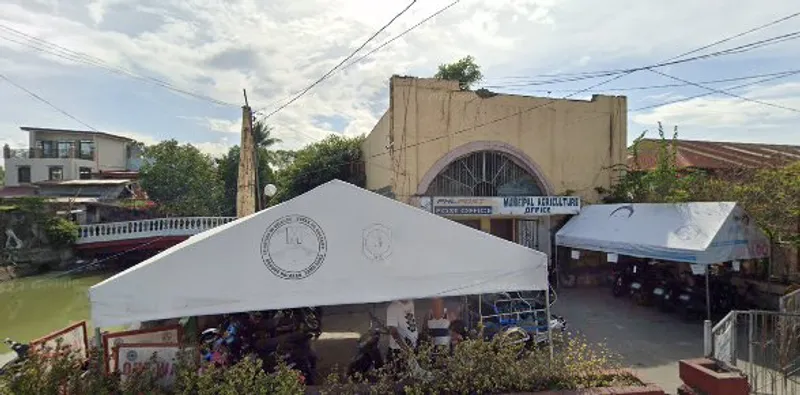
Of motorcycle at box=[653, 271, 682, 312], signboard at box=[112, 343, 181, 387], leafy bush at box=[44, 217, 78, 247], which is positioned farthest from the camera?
leafy bush at box=[44, 217, 78, 247]

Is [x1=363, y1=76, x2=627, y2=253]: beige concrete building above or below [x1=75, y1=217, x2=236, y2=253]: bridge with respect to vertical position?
above

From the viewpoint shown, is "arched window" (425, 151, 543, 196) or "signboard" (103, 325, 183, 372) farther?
"arched window" (425, 151, 543, 196)

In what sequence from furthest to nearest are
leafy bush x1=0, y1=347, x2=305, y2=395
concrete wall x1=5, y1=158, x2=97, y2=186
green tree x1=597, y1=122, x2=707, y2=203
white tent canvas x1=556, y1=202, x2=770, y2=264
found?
concrete wall x1=5, y1=158, x2=97, y2=186 < green tree x1=597, y1=122, x2=707, y2=203 < white tent canvas x1=556, y1=202, x2=770, y2=264 < leafy bush x1=0, y1=347, x2=305, y2=395

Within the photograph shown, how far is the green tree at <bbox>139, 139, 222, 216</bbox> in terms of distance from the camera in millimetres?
20734

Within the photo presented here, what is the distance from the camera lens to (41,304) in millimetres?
12445

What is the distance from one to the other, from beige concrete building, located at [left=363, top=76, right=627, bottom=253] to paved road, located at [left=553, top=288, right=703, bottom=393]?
299 cm

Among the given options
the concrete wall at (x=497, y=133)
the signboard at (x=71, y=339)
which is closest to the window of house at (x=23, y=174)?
the concrete wall at (x=497, y=133)

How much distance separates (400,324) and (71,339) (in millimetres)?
3548

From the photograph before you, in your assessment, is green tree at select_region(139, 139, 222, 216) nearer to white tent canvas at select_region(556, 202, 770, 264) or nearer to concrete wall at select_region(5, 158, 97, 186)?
concrete wall at select_region(5, 158, 97, 186)

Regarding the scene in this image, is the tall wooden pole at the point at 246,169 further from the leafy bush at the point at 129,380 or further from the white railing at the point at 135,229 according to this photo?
the leafy bush at the point at 129,380

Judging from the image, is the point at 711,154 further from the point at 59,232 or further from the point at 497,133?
the point at 59,232

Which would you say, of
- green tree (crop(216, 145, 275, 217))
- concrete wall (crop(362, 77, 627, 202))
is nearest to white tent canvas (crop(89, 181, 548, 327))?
concrete wall (crop(362, 77, 627, 202))

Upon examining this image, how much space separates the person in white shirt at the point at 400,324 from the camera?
471 centimetres

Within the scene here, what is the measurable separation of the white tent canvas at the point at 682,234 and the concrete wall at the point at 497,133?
2874 mm
